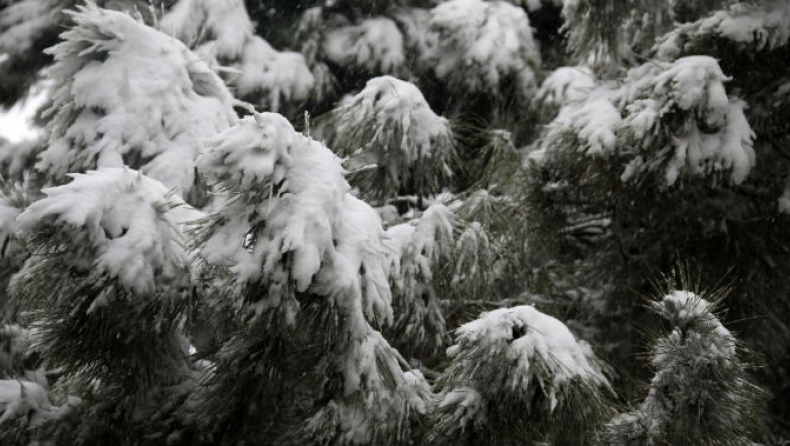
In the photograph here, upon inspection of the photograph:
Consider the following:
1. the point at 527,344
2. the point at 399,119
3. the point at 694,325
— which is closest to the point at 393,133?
the point at 399,119

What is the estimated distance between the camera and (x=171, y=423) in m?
1.53

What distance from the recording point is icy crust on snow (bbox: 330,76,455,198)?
2041mm

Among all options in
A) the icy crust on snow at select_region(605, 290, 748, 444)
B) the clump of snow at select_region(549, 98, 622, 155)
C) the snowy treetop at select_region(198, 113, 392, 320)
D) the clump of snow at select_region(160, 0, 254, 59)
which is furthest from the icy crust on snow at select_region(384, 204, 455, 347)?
the clump of snow at select_region(160, 0, 254, 59)

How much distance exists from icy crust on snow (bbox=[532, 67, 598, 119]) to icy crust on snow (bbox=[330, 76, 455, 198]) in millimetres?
1335

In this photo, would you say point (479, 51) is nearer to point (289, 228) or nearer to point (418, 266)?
point (418, 266)

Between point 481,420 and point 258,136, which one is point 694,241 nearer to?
point 481,420

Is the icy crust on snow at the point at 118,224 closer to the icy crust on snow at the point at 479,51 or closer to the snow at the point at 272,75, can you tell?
the snow at the point at 272,75

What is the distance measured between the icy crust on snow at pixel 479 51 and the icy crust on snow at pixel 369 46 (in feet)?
0.81

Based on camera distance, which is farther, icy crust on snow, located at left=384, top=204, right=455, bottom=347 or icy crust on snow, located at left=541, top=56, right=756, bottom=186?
icy crust on snow, located at left=541, top=56, right=756, bottom=186

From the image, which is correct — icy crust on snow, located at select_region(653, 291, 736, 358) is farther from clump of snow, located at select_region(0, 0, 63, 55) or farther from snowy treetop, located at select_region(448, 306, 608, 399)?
clump of snow, located at select_region(0, 0, 63, 55)

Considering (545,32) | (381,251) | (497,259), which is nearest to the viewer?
(381,251)

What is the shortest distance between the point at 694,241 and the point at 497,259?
94 centimetres

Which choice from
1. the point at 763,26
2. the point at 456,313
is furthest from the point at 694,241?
the point at 456,313

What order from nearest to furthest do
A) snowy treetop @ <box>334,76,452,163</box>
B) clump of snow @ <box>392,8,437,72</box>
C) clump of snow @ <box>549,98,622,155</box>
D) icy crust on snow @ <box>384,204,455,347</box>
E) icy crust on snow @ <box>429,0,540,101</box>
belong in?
icy crust on snow @ <box>384,204,455,347</box>
snowy treetop @ <box>334,76,452,163</box>
clump of snow @ <box>549,98,622,155</box>
icy crust on snow @ <box>429,0,540,101</box>
clump of snow @ <box>392,8,437,72</box>
